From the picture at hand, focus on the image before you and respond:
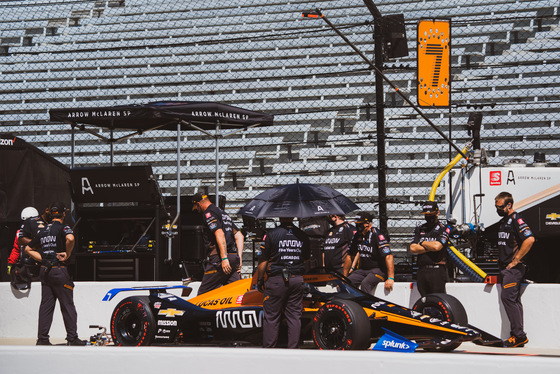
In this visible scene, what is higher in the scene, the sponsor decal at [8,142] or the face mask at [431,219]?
the sponsor decal at [8,142]

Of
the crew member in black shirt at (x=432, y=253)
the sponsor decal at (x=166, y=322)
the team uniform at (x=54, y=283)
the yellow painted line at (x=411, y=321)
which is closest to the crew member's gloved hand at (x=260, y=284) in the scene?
the sponsor decal at (x=166, y=322)

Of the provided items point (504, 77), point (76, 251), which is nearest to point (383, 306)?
point (76, 251)

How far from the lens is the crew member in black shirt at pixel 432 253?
9.43 metres

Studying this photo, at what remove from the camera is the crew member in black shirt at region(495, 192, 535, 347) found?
9.09 m

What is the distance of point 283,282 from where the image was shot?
7.75m

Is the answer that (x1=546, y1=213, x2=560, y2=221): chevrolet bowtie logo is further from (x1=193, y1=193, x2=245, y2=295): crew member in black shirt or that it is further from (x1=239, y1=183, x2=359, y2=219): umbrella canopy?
(x1=193, y1=193, x2=245, y2=295): crew member in black shirt

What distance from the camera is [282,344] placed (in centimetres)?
798

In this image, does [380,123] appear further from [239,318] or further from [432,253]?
[239,318]

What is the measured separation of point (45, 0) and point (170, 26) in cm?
432

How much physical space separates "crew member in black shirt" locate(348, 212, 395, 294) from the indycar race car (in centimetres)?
119

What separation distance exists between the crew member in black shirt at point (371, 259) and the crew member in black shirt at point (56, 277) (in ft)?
10.4

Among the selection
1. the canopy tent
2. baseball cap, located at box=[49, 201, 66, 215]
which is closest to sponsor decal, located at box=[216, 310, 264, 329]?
baseball cap, located at box=[49, 201, 66, 215]

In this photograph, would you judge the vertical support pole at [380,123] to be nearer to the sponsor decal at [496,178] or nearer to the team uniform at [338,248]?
the team uniform at [338,248]

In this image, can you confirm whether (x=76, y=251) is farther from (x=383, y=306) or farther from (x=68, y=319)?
(x=383, y=306)
